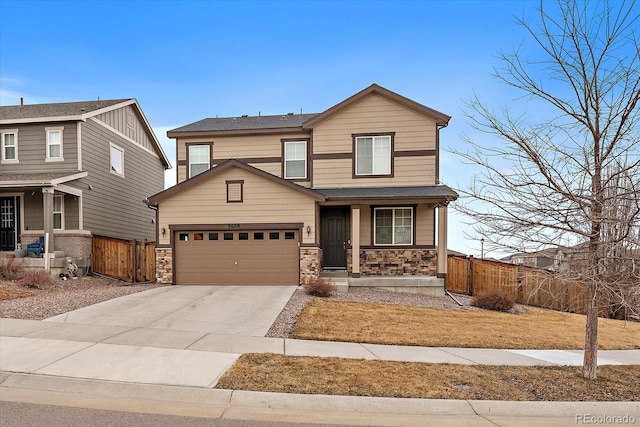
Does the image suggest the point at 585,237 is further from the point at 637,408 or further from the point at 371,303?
the point at 371,303

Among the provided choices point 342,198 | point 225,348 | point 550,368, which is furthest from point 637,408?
point 342,198

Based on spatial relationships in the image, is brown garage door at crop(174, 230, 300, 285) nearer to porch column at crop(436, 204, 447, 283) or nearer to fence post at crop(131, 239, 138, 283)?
fence post at crop(131, 239, 138, 283)

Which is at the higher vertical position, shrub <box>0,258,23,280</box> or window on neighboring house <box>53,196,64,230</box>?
window on neighboring house <box>53,196,64,230</box>

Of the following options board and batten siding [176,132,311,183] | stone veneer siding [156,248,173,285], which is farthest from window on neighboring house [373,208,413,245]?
stone veneer siding [156,248,173,285]

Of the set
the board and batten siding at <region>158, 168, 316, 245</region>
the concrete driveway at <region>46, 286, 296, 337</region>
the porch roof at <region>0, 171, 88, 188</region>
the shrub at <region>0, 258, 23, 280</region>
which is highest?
the porch roof at <region>0, 171, 88, 188</region>

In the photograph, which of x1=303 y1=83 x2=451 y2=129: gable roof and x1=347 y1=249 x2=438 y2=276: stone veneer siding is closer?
x1=347 y1=249 x2=438 y2=276: stone veneer siding

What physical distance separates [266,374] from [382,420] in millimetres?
1853

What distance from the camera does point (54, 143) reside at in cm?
1797

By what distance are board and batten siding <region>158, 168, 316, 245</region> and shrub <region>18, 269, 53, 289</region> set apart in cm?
386

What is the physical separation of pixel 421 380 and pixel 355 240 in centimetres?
957

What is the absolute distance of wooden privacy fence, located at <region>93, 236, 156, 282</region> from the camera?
16.3 m

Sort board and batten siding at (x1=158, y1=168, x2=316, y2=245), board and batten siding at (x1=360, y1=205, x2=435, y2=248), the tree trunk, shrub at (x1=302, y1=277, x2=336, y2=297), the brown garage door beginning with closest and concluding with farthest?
the tree trunk
shrub at (x1=302, y1=277, x2=336, y2=297)
the brown garage door
board and batten siding at (x1=158, y1=168, x2=316, y2=245)
board and batten siding at (x1=360, y1=205, x2=435, y2=248)

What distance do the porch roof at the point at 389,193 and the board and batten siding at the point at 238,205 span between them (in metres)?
1.33

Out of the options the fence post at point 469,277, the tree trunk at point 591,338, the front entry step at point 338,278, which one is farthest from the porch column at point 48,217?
the tree trunk at point 591,338
